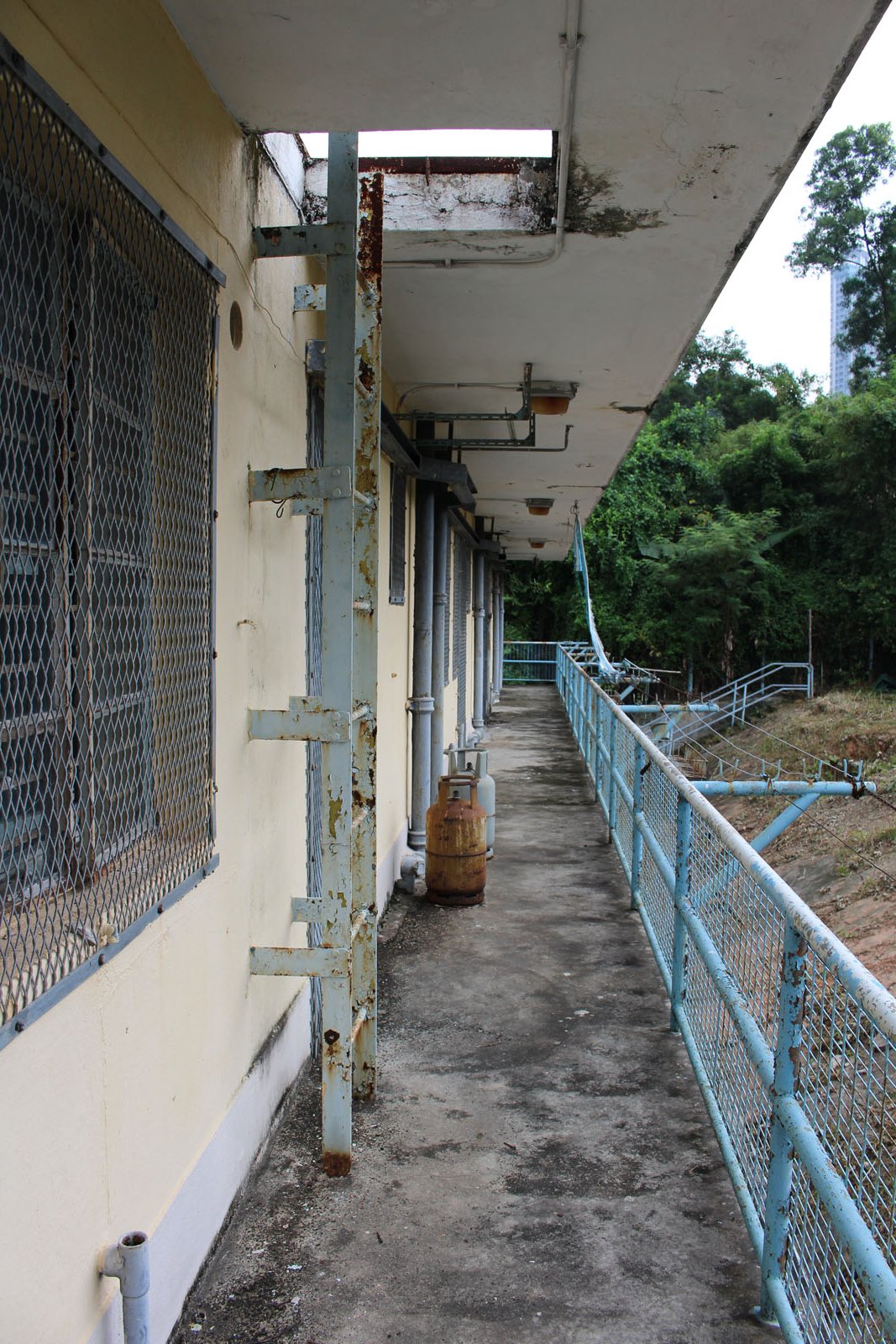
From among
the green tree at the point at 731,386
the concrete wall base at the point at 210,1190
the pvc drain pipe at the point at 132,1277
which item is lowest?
the concrete wall base at the point at 210,1190

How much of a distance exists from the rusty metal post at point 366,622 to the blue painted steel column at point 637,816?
230 centimetres

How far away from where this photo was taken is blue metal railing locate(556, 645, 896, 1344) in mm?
2016

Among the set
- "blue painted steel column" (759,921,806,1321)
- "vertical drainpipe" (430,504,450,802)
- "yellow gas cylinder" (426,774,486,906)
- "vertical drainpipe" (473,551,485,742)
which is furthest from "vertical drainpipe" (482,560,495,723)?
"blue painted steel column" (759,921,806,1321)

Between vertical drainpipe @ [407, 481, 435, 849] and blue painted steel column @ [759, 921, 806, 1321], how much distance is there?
4.66m

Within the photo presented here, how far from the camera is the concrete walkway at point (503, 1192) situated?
102 inches

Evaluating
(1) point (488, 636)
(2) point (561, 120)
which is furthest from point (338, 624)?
(1) point (488, 636)

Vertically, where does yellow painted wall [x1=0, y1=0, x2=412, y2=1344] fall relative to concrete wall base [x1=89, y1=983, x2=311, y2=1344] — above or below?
above

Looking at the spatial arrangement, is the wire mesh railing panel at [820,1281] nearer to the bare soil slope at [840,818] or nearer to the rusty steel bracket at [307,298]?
the rusty steel bracket at [307,298]

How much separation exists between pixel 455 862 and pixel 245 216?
3996mm

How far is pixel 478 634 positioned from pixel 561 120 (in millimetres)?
13057

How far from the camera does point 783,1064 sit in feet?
7.97

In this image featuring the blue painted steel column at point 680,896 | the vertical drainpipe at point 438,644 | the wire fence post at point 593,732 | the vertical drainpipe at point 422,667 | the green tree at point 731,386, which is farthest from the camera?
the green tree at point 731,386

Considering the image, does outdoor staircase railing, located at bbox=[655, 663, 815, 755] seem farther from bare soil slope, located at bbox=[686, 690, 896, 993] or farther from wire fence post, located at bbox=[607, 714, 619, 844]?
wire fence post, located at bbox=[607, 714, 619, 844]

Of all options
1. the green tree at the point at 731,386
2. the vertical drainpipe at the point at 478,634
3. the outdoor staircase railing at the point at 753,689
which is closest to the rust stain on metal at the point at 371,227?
the vertical drainpipe at the point at 478,634
